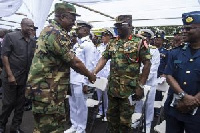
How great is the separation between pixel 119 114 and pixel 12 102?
6.13ft

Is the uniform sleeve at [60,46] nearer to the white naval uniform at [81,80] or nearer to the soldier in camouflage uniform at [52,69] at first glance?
the soldier in camouflage uniform at [52,69]

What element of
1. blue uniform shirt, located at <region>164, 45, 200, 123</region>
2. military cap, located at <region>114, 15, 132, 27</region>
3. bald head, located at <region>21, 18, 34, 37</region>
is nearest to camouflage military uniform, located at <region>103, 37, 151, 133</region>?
military cap, located at <region>114, 15, 132, 27</region>

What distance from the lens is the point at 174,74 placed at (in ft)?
9.48

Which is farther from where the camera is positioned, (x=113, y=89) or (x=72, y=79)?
(x=72, y=79)

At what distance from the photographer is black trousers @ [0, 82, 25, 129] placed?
4320 mm

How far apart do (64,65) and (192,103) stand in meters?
1.48

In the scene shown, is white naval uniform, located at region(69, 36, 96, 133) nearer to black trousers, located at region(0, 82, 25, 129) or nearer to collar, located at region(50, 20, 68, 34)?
black trousers, located at region(0, 82, 25, 129)

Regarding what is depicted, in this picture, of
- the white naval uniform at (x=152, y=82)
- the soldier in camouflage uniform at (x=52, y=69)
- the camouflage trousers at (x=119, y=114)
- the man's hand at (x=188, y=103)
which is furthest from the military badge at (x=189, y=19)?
the white naval uniform at (x=152, y=82)

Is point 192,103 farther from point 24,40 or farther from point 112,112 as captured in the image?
point 24,40

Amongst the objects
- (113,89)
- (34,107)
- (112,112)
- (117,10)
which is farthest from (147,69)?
(117,10)

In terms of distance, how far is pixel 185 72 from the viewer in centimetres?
273

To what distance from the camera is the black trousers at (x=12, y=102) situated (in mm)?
4320

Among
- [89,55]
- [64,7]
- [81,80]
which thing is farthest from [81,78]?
[64,7]

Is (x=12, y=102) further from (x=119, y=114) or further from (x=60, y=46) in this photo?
(x=60, y=46)
